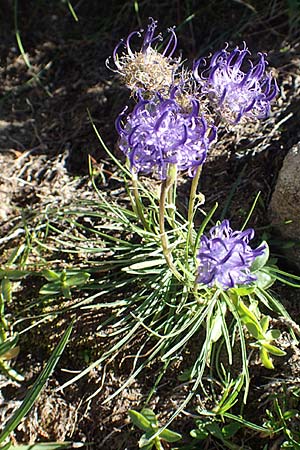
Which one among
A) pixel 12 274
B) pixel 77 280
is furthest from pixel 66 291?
pixel 12 274

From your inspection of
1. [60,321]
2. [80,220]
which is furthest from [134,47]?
[60,321]

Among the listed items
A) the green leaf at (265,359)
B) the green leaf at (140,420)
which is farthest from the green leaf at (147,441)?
the green leaf at (265,359)

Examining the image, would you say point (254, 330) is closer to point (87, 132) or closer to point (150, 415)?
point (150, 415)

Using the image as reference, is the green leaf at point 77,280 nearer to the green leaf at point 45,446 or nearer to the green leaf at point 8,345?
the green leaf at point 8,345

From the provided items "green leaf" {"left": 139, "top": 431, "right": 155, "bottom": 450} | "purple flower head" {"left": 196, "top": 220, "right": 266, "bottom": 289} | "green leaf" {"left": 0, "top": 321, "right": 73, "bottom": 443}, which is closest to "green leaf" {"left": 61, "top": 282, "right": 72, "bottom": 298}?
"green leaf" {"left": 0, "top": 321, "right": 73, "bottom": 443}

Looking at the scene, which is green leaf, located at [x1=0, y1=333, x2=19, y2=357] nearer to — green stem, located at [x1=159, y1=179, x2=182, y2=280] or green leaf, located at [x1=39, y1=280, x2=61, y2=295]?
green leaf, located at [x1=39, y1=280, x2=61, y2=295]
